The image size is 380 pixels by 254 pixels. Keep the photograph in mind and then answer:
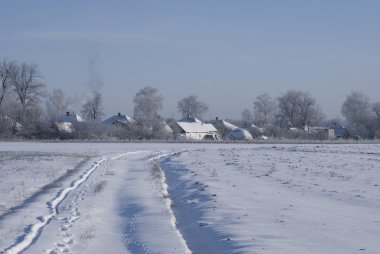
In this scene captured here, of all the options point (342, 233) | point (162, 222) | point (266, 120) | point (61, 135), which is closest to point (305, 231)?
point (342, 233)

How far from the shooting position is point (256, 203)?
16.4 meters

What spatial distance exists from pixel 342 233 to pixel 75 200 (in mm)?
9076

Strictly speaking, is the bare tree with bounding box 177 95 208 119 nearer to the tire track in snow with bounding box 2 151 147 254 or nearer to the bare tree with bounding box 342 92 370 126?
the bare tree with bounding box 342 92 370 126

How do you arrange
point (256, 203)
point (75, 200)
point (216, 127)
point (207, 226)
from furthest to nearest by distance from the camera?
point (216, 127), point (75, 200), point (256, 203), point (207, 226)

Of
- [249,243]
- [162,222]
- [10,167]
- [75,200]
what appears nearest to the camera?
[249,243]

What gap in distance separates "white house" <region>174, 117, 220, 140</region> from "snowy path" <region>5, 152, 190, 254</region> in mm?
95830

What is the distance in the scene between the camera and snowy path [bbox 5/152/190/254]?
1083cm

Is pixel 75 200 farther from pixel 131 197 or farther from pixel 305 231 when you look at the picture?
pixel 305 231

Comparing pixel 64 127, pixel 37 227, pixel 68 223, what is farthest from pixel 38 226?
pixel 64 127

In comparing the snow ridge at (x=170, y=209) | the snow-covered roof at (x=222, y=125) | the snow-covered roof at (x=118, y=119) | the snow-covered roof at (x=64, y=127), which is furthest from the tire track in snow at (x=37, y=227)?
the snow-covered roof at (x=222, y=125)

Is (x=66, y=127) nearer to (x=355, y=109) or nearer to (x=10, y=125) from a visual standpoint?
(x=10, y=125)

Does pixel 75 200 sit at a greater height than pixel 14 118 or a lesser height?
lesser

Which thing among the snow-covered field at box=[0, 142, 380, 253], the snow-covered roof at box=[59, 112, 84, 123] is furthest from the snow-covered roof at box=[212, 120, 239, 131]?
the snow-covered field at box=[0, 142, 380, 253]

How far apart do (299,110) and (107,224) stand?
142 meters
